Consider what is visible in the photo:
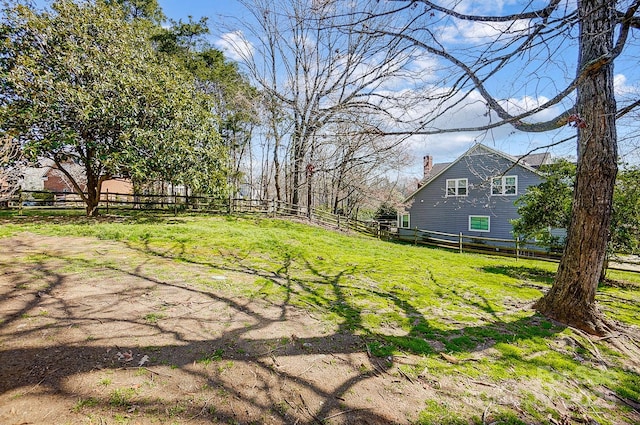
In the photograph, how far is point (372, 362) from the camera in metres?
2.58

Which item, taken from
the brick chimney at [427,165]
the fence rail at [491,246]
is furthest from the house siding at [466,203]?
the brick chimney at [427,165]

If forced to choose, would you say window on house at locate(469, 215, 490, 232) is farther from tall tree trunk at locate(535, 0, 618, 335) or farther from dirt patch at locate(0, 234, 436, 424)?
dirt patch at locate(0, 234, 436, 424)

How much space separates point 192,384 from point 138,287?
2.25 m

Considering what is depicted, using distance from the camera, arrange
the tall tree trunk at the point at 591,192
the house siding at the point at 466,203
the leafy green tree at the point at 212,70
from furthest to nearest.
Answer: the leafy green tree at the point at 212,70
the house siding at the point at 466,203
the tall tree trunk at the point at 591,192

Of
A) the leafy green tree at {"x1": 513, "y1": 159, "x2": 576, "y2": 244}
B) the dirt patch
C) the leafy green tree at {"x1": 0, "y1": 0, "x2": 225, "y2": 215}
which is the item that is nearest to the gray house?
the leafy green tree at {"x1": 513, "y1": 159, "x2": 576, "y2": 244}

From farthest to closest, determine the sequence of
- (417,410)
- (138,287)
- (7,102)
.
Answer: (7,102) → (138,287) → (417,410)

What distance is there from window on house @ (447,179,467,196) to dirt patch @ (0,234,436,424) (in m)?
15.9

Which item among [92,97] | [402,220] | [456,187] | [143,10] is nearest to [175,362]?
[92,97]

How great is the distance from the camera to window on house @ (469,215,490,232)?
1609 centimetres

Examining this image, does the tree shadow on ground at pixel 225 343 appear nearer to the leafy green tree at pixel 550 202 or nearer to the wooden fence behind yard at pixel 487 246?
the leafy green tree at pixel 550 202

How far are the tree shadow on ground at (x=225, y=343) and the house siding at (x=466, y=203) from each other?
1285 cm

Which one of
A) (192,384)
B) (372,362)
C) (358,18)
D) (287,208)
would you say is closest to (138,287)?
(192,384)

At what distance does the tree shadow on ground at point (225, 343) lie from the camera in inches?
76.4

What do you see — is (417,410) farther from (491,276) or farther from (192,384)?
(491,276)
